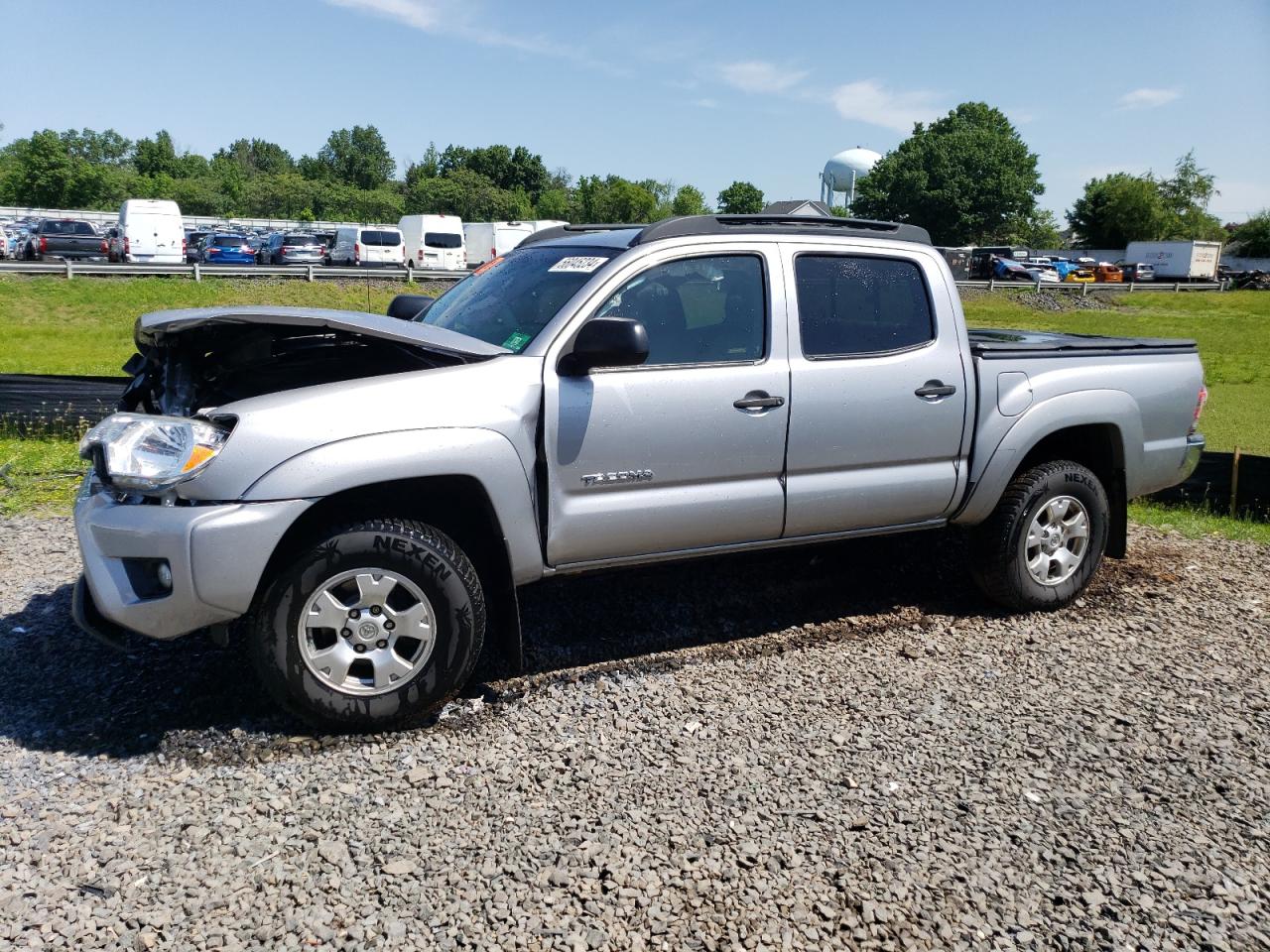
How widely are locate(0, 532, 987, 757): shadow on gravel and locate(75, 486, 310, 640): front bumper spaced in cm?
54

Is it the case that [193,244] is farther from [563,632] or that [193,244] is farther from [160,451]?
[160,451]

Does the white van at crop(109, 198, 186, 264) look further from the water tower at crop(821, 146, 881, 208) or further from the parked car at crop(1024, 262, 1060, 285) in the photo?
the water tower at crop(821, 146, 881, 208)

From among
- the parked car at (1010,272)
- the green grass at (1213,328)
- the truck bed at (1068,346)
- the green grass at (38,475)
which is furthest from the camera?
the parked car at (1010,272)

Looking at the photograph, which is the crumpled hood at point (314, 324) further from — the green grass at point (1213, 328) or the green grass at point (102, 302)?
the green grass at point (102, 302)

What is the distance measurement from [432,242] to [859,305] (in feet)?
122

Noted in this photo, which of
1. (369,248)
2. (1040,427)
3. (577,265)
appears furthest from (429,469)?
(369,248)

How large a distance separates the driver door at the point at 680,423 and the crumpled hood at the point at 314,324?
1.27 ft

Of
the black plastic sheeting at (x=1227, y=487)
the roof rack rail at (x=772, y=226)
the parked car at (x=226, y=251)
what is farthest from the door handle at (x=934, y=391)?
the parked car at (x=226, y=251)

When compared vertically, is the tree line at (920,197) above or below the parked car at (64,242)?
Answer: above

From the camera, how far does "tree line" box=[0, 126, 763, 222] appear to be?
65.8 meters

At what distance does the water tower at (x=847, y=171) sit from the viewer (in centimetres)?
9544

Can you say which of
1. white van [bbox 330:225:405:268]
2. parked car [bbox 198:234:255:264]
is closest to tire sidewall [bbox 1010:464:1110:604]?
white van [bbox 330:225:405:268]

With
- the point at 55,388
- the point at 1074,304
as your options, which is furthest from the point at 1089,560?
the point at 1074,304

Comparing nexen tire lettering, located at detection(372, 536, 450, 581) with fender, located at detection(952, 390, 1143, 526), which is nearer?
nexen tire lettering, located at detection(372, 536, 450, 581)
